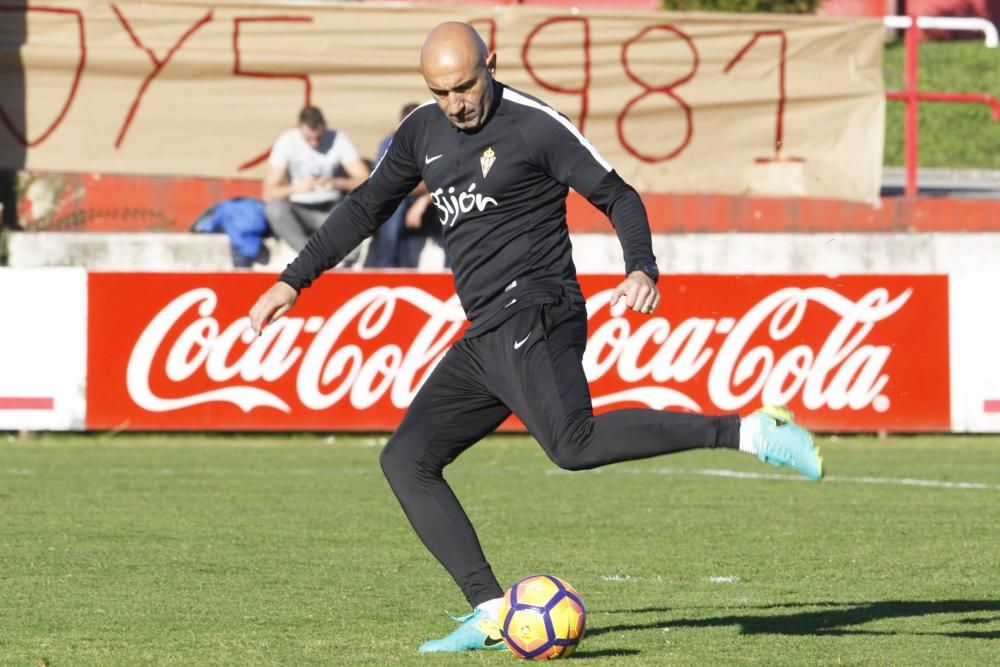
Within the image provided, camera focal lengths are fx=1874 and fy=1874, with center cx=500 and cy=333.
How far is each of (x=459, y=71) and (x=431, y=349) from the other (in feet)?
28.9

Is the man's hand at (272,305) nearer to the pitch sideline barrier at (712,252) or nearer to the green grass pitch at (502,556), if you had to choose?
the green grass pitch at (502,556)

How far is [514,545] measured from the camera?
9.44 meters

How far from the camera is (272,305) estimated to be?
6.75 metres

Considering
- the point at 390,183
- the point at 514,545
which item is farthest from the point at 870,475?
the point at 390,183

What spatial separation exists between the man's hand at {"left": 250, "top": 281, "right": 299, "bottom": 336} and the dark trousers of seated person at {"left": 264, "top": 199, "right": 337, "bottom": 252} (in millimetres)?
9852

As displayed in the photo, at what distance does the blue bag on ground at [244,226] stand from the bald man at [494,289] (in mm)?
9954

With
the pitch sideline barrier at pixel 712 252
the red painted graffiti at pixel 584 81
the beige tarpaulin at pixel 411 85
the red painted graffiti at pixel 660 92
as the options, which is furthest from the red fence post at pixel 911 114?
the red painted graffiti at pixel 584 81

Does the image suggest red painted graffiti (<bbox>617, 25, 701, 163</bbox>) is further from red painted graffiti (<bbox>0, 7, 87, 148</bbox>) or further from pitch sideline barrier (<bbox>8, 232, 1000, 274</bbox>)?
red painted graffiti (<bbox>0, 7, 87, 148</bbox>)

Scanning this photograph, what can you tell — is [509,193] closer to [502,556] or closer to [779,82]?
[502,556]

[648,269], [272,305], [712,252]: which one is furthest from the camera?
[712,252]

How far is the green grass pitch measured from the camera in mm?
6719

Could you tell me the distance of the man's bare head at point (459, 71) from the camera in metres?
6.26

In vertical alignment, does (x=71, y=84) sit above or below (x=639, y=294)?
above

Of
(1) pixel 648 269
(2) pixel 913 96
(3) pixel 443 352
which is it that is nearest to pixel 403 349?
(3) pixel 443 352
